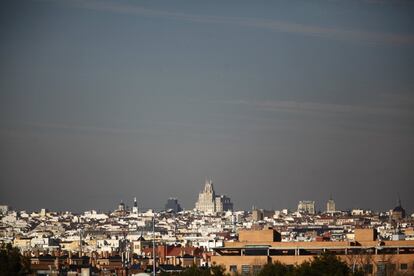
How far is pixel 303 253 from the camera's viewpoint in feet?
232

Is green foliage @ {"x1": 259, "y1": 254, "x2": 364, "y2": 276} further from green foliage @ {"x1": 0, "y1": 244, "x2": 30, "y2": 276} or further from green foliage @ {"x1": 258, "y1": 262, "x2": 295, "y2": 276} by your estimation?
green foliage @ {"x1": 0, "y1": 244, "x2": 30, "y2": 276}

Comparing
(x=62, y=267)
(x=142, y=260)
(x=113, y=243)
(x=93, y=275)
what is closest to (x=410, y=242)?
(x=93, y=275)

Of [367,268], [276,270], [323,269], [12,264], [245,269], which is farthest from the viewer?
[245,269]

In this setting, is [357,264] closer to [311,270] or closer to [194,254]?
[311,270]

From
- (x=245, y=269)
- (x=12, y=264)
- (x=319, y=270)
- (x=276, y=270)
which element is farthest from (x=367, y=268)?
(x=12, y=264)

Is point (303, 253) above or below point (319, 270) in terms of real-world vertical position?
above

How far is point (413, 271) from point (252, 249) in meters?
7.96

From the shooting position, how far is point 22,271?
59.2 metres

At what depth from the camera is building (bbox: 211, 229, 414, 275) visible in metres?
66.1

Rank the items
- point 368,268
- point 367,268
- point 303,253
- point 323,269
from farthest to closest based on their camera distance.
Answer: point 303,253
point 368,268
point 367,268
point 323,269

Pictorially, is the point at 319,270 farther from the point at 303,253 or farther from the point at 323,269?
the point at 303,253

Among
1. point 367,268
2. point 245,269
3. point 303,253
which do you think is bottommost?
point 367,268

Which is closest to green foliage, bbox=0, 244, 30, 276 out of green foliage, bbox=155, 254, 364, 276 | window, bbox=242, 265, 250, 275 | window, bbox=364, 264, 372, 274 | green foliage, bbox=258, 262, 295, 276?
green foliage, bbox=155, 254, 364, 276

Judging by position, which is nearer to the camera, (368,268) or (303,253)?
(368,268)
